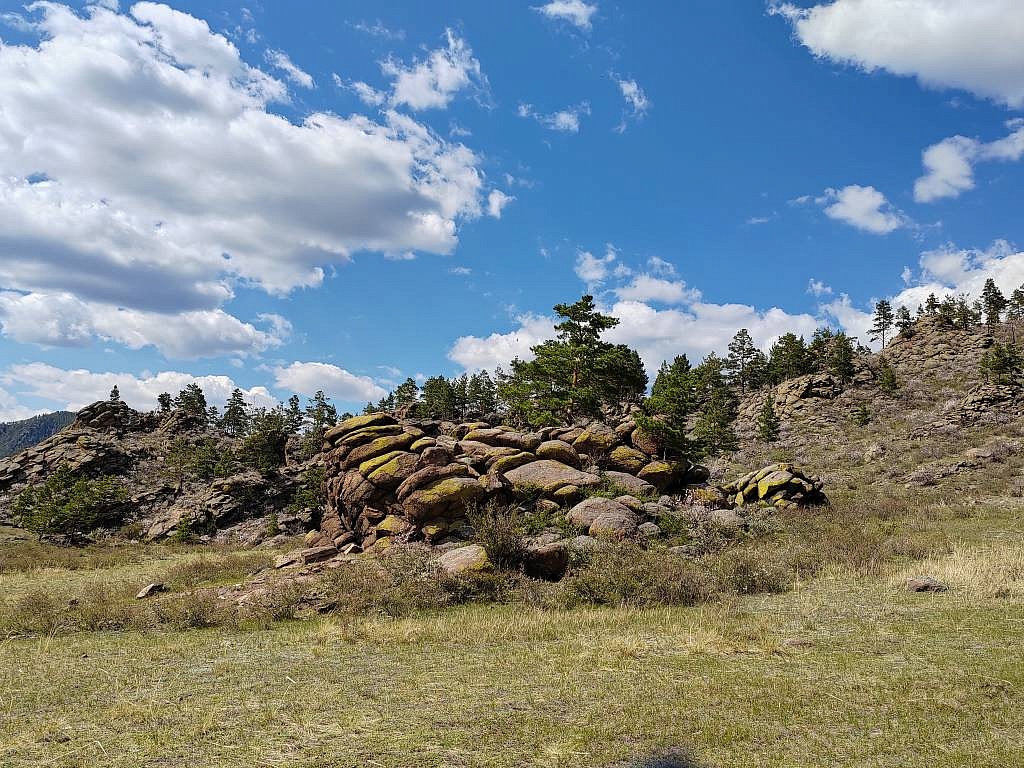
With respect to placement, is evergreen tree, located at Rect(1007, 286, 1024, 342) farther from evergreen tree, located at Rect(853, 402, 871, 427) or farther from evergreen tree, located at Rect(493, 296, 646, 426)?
evergreen tree, located at Rect(493, 296, 646, 426)

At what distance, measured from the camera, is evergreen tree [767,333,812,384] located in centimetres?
10150

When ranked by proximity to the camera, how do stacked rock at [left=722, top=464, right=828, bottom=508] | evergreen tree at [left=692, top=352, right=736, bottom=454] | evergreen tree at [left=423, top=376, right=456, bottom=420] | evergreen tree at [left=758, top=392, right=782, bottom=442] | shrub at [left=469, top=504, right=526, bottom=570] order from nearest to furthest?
shrub at [left=469, top=504, right=526, bottom=570], stacked rock at [left=722, top=464, right=828, bottom=508], evergreen tree at [left=692, top=352, right=736, bottom=454], evergreen tree at [left=758, top=392, right=782, bottom=442], evergreen tree at [left=423, top=376, right=456, bottom=420]

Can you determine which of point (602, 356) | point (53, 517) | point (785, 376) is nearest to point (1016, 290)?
point (785, 376)

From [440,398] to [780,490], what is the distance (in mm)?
67338

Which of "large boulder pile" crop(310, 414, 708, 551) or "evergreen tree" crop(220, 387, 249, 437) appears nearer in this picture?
"large boulder pile" crop(310, 414, 708, 551)

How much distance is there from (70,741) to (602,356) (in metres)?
37.5

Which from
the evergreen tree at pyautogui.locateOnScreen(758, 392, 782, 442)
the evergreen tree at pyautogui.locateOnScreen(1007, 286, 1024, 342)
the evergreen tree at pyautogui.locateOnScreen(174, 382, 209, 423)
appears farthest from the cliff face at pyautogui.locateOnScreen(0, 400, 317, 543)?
the evergreen tree at pyautogui.locateOnScreen(1007, 286, 1024, 342)

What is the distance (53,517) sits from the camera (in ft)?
168

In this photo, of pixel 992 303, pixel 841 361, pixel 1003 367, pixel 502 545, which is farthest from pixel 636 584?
pixel 992 303

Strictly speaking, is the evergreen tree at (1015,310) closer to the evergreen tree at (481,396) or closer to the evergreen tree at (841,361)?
the evergreen tree at (841,361)

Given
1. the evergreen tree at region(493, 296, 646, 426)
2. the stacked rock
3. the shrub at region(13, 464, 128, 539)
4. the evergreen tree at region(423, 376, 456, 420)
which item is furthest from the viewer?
the evergreen tree at region(423, 376, 456, 420)

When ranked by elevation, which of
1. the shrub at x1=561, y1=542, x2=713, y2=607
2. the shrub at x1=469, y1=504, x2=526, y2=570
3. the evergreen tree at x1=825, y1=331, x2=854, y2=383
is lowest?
the shrub at x1=561, y1=542, x2=713, y2=607

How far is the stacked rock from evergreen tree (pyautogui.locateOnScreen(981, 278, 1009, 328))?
112181 mm

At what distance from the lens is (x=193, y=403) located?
110m
